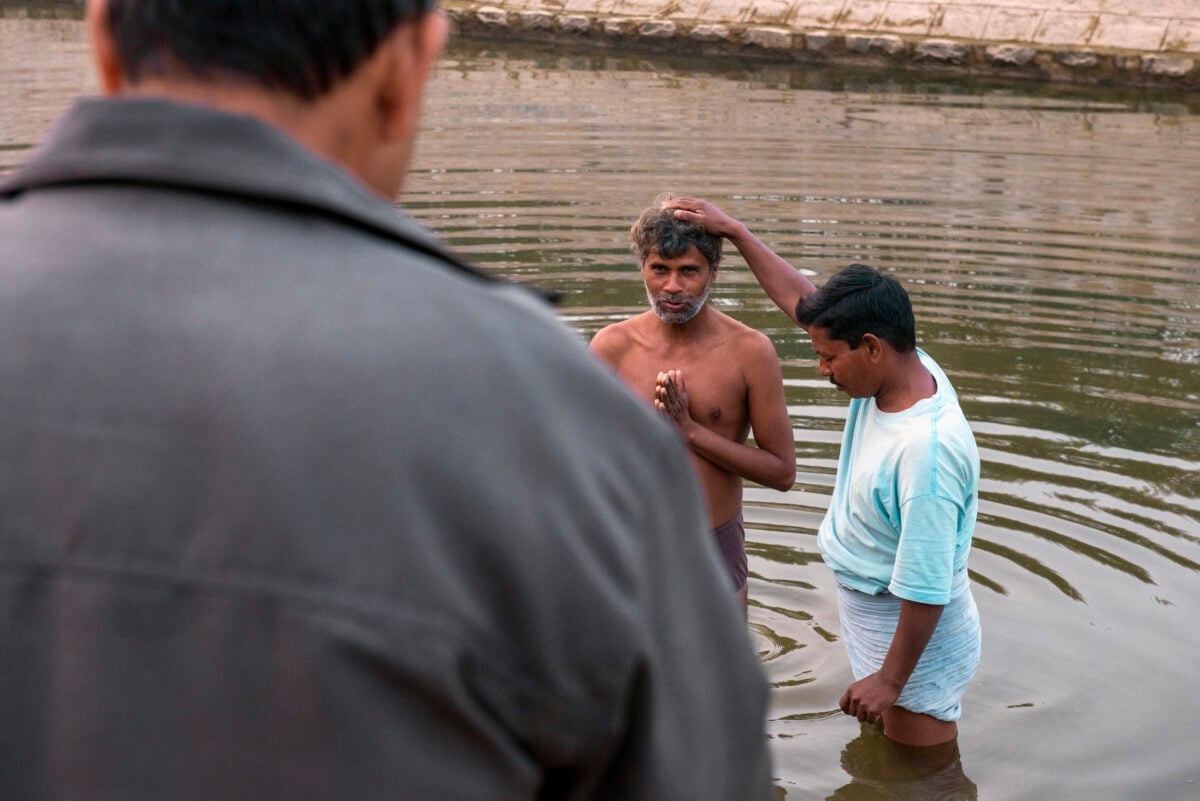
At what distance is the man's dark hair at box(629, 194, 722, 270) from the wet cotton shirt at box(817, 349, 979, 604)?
842 millimetres

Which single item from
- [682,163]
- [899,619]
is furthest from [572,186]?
[899,619]

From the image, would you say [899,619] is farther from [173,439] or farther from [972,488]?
[173,439]

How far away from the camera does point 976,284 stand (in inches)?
409

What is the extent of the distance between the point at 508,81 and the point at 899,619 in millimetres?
15897

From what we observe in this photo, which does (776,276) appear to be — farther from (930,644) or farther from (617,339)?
(930,644)

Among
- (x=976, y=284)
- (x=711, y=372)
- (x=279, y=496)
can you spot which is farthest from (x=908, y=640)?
(x=976, y=284)

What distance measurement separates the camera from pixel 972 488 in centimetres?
404

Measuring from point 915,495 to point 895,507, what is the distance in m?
0.16

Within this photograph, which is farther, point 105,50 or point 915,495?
point 915,495

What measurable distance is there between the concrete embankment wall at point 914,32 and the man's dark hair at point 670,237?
49.0 feet

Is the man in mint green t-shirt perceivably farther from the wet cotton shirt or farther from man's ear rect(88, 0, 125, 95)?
man's ear rect(88, 0, 125, 95)

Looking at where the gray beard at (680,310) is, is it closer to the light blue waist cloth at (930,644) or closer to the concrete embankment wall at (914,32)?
the light blue waist cloth at (930,644)

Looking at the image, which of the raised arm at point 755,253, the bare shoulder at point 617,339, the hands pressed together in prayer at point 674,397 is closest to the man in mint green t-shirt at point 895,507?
the hands pressed together in prayer at point 674,397

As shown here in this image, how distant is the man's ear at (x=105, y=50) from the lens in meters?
1.30
